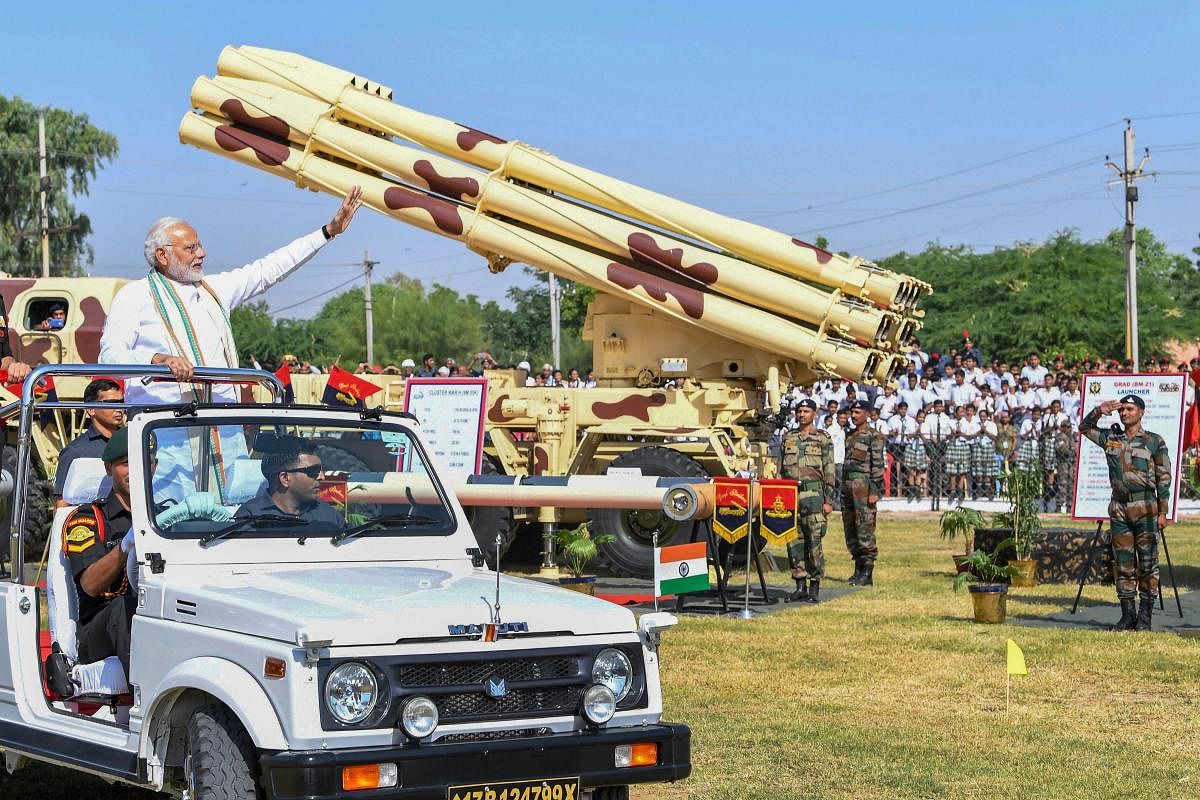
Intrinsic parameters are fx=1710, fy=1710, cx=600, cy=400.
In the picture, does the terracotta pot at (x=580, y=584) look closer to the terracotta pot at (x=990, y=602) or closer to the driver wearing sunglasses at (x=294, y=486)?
the terracotta pot at (x=990, y=602)

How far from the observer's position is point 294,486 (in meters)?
6.84

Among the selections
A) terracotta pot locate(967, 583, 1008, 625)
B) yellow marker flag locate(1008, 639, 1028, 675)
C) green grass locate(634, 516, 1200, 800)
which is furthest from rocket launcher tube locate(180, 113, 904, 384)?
yellow marker flag locate(1008, 639, 1028, 675)

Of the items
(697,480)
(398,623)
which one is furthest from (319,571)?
(697,480)

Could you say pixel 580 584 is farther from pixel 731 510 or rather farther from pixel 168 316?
pixel 168 316

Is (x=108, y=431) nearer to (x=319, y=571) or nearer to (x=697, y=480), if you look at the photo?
(x=319, y=571)

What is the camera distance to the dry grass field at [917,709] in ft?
26.6

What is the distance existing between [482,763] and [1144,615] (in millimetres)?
9028

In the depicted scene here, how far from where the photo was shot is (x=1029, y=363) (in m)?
28.5

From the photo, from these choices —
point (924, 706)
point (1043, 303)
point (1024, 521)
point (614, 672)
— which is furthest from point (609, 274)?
point (1043, 303)

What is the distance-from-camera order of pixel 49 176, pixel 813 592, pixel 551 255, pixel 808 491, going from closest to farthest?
pixel 813 592
pixel 808 491
pixel 551 255
pixel 49 176

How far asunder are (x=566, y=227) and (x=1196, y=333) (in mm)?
37538

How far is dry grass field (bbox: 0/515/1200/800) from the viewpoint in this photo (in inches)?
320

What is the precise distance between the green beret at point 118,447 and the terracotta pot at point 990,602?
27.6 feet

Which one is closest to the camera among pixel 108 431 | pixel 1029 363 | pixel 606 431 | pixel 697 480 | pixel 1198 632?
pixel 108 431
